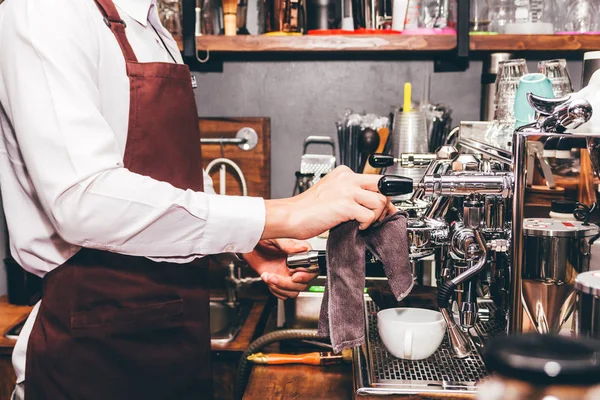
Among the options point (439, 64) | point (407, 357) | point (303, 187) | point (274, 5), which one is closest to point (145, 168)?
point (407, 357)

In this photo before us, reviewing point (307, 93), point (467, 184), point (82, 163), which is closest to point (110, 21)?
point (82, 163)

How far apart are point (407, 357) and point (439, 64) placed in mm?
1606

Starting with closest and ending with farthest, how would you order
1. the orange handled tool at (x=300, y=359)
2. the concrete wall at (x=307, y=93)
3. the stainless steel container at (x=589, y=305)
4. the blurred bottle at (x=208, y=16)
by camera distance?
the stainless steel container at (x=589, y=305) < the orange handled tool at (x=300, y=359) < the blurred bottle at (x=208, y=16) < the concrete wall at (x=307, y=93)

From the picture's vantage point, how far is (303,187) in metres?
2.25

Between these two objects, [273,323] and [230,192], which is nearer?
[273,323]

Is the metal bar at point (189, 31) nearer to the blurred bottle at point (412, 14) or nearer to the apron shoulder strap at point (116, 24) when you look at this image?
the blurred bottle at point (412, 14)

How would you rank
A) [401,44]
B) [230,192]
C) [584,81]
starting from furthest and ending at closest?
1. [230,192]
2. [401,44]
3. [584,81]

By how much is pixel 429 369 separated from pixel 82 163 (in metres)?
0.66

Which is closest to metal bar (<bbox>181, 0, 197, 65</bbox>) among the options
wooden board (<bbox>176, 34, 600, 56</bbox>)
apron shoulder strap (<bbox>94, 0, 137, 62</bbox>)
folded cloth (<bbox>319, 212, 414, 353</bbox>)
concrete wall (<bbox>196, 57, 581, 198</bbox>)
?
wooden board (<bbox>176, 34, 600, 56</bbox>)

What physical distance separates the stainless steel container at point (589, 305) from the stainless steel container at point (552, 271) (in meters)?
0.29

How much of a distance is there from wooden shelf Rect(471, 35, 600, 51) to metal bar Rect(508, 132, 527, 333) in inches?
48.6

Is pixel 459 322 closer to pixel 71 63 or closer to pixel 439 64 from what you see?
pixel 71 63

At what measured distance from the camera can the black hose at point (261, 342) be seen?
5.08ft

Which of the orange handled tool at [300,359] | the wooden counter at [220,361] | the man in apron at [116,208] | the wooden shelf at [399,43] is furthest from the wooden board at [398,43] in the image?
the orange handled tool at [300,359]
